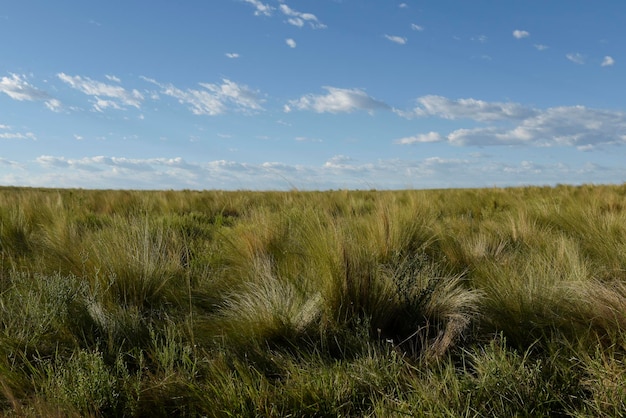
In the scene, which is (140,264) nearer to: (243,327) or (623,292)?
(243,327)

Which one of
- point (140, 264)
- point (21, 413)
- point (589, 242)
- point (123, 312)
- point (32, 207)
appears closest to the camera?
point (21, 413)

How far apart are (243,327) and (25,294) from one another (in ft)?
4.60

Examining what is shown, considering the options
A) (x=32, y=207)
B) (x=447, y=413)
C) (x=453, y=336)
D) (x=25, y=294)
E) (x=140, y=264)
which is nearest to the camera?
(x=447, y=413)

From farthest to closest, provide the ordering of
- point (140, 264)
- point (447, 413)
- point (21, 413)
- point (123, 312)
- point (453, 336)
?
point (140, 264)
point (123, 312)
point (453, 336)
point (21, 413)
point (447, 413)

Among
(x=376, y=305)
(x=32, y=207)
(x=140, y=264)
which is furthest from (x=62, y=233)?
(x=376, y=305)

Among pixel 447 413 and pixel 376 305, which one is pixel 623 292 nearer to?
pixel 376 305

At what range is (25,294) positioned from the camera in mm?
2535

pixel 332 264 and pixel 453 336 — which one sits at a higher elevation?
pixel 332 264

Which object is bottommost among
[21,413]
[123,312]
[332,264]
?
[21,413]

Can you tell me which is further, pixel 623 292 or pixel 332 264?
pixel 332 264

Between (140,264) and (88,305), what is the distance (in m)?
0.60

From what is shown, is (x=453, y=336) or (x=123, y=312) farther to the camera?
(x=123, y=312)

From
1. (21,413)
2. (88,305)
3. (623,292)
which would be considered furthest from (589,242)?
(21,413)

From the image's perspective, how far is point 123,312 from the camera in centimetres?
235
